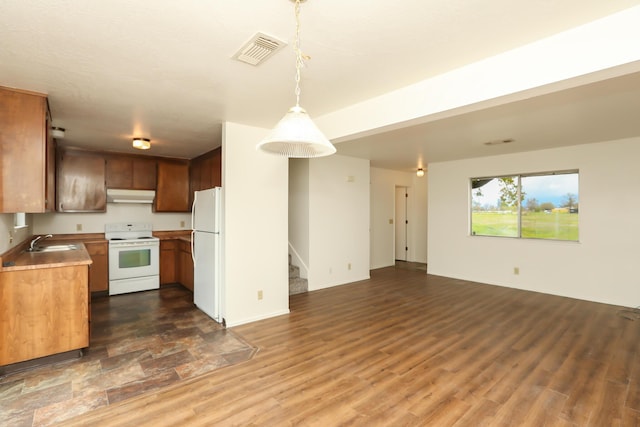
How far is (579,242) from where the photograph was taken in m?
4.96

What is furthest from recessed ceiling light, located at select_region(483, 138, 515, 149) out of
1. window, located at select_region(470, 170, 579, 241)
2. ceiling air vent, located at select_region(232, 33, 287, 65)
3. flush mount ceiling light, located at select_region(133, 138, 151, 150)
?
flush mount ceiling light, located at select_region(133, 138, 151, 150)

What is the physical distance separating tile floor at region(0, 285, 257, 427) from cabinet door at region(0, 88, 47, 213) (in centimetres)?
142

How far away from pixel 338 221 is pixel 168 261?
3193 mm

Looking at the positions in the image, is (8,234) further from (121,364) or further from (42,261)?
(121,364)

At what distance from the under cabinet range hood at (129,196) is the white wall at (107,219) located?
0.27 meters

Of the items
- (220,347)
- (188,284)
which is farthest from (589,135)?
(188,284)

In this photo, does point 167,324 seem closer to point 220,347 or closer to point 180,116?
point 220,347

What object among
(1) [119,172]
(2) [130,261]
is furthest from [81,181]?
(2) [130,261]

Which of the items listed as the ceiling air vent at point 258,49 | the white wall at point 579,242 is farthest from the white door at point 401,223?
the ceiling air vent at point 258,49

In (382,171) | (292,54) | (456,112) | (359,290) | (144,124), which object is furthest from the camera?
(382,171)

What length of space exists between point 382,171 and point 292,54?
5.67m

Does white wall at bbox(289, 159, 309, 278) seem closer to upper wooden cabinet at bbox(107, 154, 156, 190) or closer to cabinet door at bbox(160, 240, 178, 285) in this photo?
cabinet door at bbox(160, 240, 178, 285)

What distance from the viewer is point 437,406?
2219 mm

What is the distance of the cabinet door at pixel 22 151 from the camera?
2.57 m
